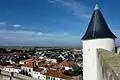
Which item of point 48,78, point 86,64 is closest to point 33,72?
point 48,78

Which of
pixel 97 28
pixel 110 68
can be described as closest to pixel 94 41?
pixel 97 28

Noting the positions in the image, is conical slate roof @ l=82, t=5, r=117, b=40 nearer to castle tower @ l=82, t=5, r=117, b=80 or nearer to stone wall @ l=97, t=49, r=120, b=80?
castle tower @ l=82, t=5, r=117, b=80

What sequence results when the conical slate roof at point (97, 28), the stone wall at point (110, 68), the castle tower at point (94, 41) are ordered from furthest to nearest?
the conical slate roof at point (97, 28) < the castle tower at point (94, 41) < the stone wall at point (110, 68)

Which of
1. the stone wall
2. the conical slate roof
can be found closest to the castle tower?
the conical slate roof

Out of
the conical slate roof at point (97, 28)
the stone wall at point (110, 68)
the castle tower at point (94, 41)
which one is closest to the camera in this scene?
the stone wall at point (110, 68)

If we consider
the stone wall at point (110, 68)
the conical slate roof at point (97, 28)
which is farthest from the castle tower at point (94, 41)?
the stone wall at point (110, 68)

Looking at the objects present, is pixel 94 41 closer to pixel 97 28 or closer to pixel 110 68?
pixel 97 28

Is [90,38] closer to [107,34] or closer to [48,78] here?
[107,34]

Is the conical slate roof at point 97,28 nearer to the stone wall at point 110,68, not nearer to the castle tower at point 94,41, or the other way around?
the castle tower at point 94,41
